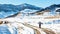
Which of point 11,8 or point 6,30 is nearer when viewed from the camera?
point 6,30

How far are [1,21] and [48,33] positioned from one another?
70 cm

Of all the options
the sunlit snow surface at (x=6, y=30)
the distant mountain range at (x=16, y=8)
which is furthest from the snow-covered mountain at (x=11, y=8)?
the sunlit snow surface at (x=6, y=30)

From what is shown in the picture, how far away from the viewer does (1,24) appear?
167 centimetres

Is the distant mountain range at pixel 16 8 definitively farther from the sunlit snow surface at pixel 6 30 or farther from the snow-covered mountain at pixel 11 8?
the sunlit snow surface at pixel 6 30

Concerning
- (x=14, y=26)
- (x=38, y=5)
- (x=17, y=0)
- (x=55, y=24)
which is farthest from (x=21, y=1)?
(x=55, y=24)

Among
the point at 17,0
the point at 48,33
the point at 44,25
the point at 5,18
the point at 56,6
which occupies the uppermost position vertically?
the point at 17,0

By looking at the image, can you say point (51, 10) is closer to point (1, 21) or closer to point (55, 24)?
point (55, 24)

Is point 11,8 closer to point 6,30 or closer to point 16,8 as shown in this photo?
point 16,8

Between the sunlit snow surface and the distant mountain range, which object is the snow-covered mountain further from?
the sunlit snow surface

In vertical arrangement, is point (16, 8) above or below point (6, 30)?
above

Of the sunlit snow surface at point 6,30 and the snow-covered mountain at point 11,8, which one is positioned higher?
the snow-covered mountain at point 11,8

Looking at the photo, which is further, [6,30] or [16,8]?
[16,8]

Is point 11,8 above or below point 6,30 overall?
above

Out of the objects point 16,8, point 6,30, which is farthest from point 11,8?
point 6,30
